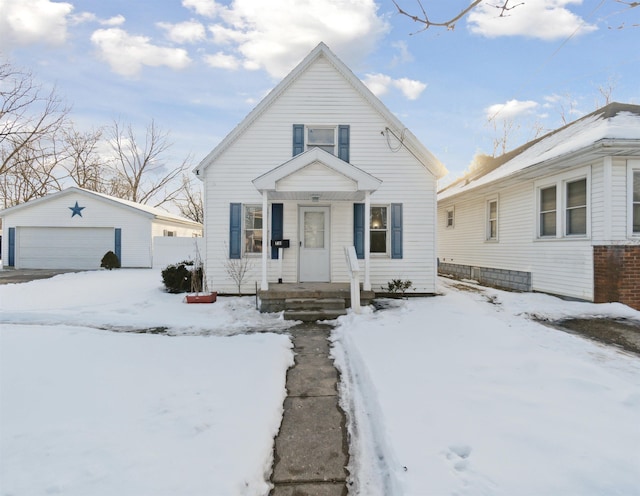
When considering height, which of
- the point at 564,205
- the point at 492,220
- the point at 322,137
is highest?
the point at 322,137

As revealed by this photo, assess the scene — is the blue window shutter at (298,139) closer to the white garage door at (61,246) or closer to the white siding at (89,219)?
the white siding at (89,219)

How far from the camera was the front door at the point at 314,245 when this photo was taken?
976 cm

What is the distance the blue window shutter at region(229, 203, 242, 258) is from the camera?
9625 millimetres

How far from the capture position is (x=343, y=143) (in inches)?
386

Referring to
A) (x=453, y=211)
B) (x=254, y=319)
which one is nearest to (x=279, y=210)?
(x=254, y=319)

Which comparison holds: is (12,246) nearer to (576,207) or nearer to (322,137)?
(322,137)

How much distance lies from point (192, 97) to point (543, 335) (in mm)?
16219

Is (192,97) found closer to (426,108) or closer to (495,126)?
(426,108)

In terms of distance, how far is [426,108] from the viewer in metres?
12.2

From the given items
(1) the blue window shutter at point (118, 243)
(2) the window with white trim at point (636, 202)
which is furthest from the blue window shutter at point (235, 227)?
(1) the blue window shutter at point (118, 243)

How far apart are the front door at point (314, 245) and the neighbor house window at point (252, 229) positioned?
1201 millimetres

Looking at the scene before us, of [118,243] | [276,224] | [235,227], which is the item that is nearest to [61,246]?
[118,243]

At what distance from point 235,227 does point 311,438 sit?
733cm

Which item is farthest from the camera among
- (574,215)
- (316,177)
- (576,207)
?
(574,215)
